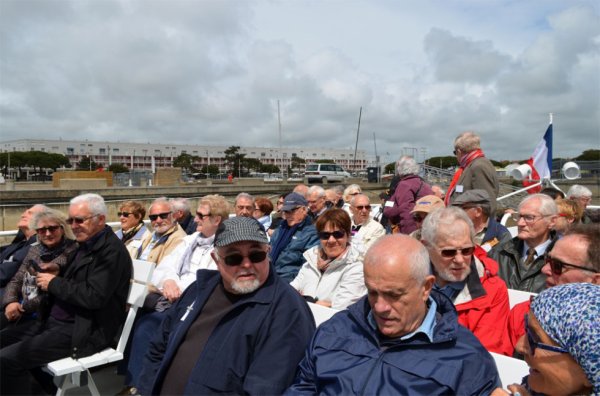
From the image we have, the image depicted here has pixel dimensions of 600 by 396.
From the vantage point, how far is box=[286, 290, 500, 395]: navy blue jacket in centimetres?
178

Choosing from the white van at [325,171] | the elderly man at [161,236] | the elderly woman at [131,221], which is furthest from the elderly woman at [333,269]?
the white van at [325,171]

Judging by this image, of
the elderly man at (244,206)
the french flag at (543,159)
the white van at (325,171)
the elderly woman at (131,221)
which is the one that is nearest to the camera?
the elderly woman at (131,221)

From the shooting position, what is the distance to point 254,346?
88.4 inches

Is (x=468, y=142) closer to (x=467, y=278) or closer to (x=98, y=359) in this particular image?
(x=467, y=278)

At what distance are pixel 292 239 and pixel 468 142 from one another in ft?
7.71

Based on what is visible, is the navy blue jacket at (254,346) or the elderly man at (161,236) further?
the elderly man at (161,236)

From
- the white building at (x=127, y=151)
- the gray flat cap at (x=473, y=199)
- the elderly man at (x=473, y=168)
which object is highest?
the white building at (x=127, y=151)

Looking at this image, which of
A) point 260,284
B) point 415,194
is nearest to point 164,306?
point 260,284

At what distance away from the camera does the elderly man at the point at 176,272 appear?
3.46 m

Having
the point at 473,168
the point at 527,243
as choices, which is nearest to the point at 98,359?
the point at 527,243

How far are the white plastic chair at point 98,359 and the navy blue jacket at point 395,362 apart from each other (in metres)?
1.73

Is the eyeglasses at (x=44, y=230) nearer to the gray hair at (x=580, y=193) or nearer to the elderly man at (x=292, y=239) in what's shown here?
the elderly man at (x=292, y=239)

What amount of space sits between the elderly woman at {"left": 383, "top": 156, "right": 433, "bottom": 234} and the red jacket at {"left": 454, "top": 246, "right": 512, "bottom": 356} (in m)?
2.79

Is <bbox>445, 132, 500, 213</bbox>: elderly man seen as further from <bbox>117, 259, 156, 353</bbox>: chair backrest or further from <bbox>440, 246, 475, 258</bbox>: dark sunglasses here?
<bbox>117, 259, 156, 353</bbox>: chair backrest
